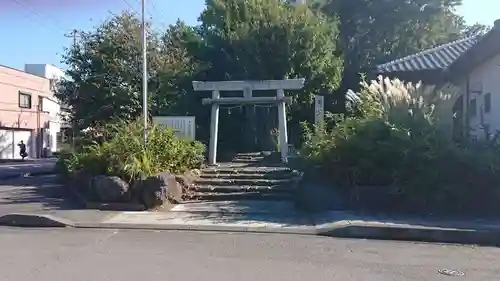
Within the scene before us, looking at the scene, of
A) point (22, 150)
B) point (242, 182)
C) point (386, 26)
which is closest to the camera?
point (242, 182)

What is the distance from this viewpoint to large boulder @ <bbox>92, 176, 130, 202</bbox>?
1331 centimetres

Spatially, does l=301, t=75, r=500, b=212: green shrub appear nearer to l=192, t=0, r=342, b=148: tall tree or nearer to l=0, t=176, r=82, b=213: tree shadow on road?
l=0, t=176, r=82, b=213: tree shadow on road

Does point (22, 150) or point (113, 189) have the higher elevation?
point (22, 150)

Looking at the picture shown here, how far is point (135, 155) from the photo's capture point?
14.2 m

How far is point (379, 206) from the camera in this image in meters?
12.7

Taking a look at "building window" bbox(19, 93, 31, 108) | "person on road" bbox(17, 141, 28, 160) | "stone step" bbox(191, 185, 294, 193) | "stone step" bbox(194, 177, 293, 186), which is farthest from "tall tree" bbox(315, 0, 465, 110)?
"building window" bbox(19, 93, 31, 108)

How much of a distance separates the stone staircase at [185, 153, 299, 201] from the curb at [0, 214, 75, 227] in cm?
407

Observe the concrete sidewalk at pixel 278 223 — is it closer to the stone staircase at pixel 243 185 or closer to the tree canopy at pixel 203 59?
the stone staircase at pixel 243 185

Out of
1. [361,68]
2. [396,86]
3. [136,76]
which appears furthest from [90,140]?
[361,68]

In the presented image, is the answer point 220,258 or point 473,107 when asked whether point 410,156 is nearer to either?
point 220,258

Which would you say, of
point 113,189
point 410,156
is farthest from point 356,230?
point 113,189

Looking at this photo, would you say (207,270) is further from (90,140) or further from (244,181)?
(90,140)

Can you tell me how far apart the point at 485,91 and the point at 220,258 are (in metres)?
11.5

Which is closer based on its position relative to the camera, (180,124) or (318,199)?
(318,199)
